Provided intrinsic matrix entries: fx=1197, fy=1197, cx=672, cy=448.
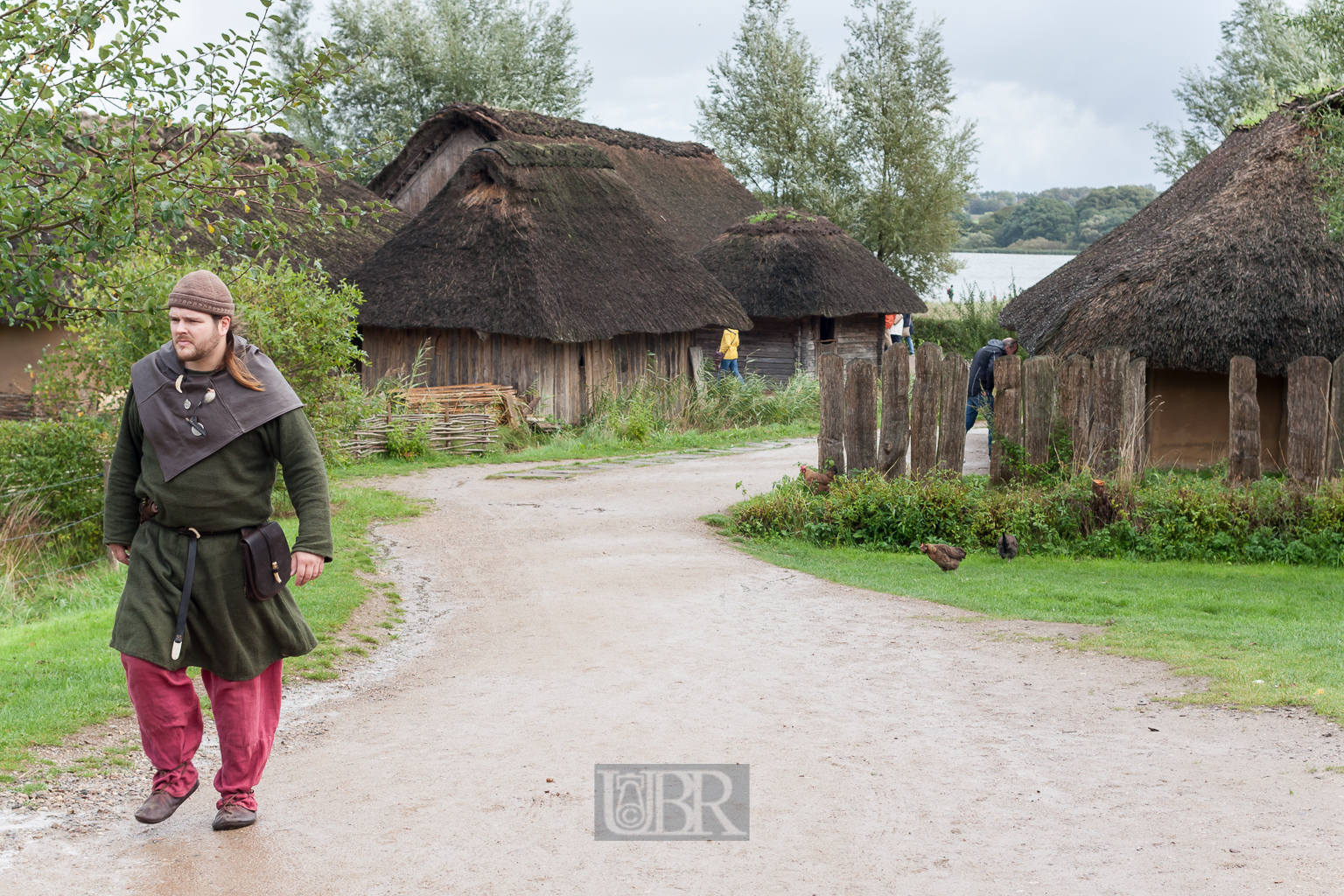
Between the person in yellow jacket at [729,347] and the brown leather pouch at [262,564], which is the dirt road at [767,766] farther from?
the person in yellow jacket at [729,347]

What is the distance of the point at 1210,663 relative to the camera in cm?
629

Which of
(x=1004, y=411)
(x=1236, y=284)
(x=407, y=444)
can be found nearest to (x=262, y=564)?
(x=1004, y=411)

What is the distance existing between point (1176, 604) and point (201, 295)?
6.52 meters

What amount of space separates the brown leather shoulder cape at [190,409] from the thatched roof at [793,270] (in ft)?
69.9

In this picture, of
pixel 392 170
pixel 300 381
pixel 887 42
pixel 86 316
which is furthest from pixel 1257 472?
pixel 887 42

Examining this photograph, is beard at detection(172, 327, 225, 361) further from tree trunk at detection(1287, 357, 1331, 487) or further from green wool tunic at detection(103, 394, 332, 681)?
tree trunk at detection(1287, 357, 1331, 487)

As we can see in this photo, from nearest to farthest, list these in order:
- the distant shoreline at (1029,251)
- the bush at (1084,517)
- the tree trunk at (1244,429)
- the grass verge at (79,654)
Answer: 1. the grass verge at (79,654)
2. the bush at (1084,517)
3. the tree trunk at (1244,429)
4. the distant shoreline at (1029,251)

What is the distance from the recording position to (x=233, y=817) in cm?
402

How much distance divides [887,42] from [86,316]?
1205 inches

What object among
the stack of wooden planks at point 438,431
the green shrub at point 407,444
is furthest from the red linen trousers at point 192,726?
the green shrub at point 407,444

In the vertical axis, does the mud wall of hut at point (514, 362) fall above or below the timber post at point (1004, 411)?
above

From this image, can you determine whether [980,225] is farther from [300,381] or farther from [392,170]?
[300,381]

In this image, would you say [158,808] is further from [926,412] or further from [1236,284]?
[1236,284]

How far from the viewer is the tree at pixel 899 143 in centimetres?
3553
